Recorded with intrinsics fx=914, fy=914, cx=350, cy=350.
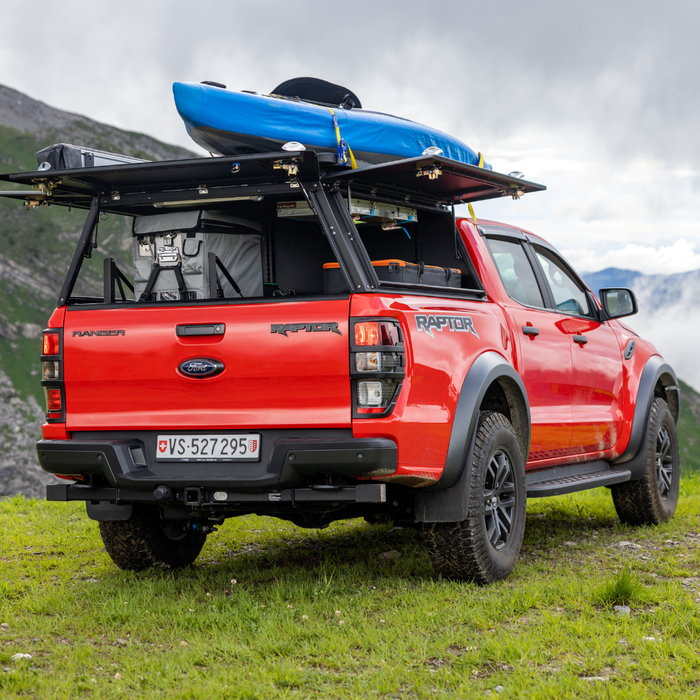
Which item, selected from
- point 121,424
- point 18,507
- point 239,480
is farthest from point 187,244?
point 18,507

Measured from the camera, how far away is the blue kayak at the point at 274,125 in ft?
15.1

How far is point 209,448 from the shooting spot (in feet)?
14.6

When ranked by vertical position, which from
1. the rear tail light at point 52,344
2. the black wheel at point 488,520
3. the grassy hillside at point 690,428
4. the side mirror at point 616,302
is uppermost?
the side mirror at point 616,302

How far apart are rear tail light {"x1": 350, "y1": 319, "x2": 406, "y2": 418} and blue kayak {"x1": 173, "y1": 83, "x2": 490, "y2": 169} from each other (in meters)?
1.00

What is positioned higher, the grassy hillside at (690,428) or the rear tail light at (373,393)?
the rear tail light at (373,393)

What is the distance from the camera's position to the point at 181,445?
4500 mm

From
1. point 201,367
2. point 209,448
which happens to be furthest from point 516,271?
point 209,448

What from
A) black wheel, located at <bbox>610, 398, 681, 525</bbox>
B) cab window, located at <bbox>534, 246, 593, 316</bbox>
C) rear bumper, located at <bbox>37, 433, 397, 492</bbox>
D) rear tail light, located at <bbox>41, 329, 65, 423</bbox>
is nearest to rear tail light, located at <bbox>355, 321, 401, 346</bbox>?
Answer: rear bumper, located at <bbox>37, 433, 397, 492</bbox>

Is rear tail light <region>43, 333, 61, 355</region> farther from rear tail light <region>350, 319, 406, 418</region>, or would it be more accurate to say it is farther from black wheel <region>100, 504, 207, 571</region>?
rear tail light <region>350, 319, 406, 418</region>

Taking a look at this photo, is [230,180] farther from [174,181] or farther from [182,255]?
[182,255]

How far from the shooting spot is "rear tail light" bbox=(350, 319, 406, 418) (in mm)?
4129

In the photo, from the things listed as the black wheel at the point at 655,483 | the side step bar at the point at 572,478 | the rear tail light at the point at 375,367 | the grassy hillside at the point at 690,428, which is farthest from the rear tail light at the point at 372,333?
the grassy hillside at the point at 690,428

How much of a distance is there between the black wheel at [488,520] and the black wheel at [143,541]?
1.69 meters

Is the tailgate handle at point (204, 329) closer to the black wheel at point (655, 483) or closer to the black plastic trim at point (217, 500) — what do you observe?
the black plastic trim at point (217, 500)
